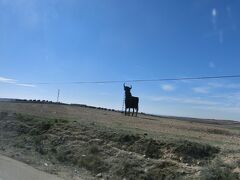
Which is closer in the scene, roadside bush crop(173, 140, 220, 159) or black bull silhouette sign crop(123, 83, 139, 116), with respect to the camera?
roadside bush crop(173, 140, 220, 159)

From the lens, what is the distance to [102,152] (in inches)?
657

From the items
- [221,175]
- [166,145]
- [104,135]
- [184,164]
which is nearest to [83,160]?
[104,135]

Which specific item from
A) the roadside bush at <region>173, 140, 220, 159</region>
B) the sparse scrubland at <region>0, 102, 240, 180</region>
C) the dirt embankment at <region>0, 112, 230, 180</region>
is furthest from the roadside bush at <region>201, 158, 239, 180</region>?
the roadside bush at <region>173, 140, 220, 159</region>

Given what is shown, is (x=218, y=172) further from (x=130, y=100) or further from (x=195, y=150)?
(x=130, y=100)

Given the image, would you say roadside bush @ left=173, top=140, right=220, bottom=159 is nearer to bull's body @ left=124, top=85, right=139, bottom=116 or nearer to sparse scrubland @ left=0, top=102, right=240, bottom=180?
sparse scrubland @ left=0, top=102, right=240, bottom=180

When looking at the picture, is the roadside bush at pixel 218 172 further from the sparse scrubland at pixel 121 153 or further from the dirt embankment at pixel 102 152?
the dirt embankment at pixel 102 152

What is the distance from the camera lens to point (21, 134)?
23.0m

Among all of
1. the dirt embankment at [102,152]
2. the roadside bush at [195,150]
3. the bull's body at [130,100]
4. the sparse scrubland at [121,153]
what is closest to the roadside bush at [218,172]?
the sparse scrubland at [121,153]

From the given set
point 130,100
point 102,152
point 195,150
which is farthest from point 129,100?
point 195,150

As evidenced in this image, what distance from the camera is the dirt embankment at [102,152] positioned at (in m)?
13.9

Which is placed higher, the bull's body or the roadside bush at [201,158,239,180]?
the bull's body

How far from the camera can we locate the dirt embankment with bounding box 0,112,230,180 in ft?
45.6

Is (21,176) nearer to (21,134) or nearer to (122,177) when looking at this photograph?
(122,177)

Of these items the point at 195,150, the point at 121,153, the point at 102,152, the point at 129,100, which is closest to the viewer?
the point at 195,150
